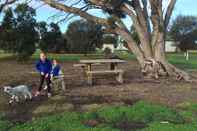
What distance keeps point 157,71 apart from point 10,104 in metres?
9.83

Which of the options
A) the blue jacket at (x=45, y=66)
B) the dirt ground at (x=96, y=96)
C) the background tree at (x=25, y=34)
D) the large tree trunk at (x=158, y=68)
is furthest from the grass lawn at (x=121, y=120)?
the background tree at (x=25, y=34)

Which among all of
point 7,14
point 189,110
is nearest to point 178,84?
point 189,110

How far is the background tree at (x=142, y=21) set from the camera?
21.0m

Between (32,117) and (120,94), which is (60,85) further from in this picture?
(32,117)

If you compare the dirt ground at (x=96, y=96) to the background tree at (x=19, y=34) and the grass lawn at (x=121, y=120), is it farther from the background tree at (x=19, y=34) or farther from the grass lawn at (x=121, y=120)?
the background tree at (x=19, y=34)

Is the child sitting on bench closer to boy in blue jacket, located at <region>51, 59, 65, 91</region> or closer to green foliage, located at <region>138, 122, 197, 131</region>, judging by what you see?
boy in blue jacket, located at <region>51, 59, 65, 91</region>

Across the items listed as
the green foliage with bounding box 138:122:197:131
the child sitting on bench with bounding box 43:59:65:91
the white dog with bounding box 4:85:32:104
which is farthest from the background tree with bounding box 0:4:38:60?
the green foliage with bounding box 138:122:197:131

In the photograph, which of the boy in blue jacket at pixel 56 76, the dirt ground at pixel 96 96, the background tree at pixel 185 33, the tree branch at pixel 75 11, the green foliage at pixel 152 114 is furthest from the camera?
the background tree at pixel 185 33

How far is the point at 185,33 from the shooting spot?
322ft

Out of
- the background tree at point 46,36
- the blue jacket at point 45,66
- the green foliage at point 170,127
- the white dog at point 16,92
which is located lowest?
the green foliage at point 170,127

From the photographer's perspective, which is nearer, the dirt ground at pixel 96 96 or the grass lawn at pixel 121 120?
the grass lawn at pixel 121 120

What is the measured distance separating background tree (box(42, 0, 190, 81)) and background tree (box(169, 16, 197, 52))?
75243mm

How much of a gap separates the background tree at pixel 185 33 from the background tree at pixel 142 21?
75.2 meters

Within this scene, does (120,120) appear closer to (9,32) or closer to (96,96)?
(96,96)
